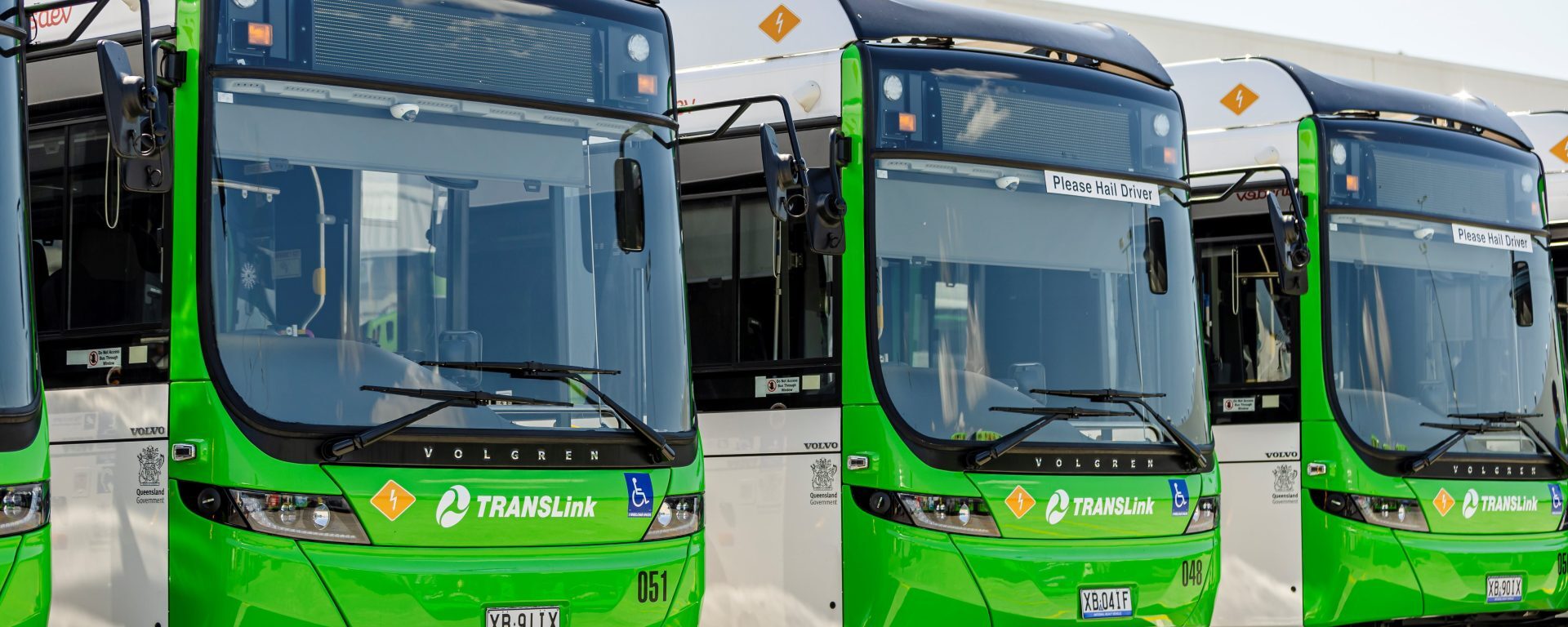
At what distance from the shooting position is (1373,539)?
417 inches

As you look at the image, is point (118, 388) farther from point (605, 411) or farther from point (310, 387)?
point (605, 411)

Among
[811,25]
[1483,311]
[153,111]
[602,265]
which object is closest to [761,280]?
[811,25]

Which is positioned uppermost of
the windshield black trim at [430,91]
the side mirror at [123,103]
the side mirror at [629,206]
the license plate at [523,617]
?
the windshield black trim at [430,91]

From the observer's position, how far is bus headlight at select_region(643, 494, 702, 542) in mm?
7551

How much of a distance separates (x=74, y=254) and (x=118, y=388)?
0.72 metres

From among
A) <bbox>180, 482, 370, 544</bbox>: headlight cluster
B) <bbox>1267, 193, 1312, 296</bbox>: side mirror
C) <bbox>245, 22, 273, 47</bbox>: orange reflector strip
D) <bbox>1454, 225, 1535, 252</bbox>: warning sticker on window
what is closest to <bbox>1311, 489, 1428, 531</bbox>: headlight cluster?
<bbox>1267, 193, 1312, 296</bbox>: side mirror

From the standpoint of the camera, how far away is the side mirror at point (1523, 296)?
11320 millimetres

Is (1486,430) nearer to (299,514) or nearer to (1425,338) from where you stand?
(1425,338)

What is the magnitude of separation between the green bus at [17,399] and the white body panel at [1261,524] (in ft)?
22.4

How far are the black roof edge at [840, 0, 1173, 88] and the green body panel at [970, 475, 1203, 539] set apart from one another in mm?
2066

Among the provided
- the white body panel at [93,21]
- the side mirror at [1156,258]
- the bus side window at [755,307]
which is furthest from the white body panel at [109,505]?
the side mirror at [1156,258]

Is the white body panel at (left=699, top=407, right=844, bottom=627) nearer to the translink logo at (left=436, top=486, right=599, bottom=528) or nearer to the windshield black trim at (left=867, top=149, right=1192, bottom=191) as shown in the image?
the windshield black trim at (left=867, top=149, right=1192, bottom=191)

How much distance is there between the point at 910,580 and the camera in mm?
8453

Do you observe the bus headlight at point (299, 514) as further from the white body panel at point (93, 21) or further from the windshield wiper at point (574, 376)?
the white body panel at point (93, 21)
